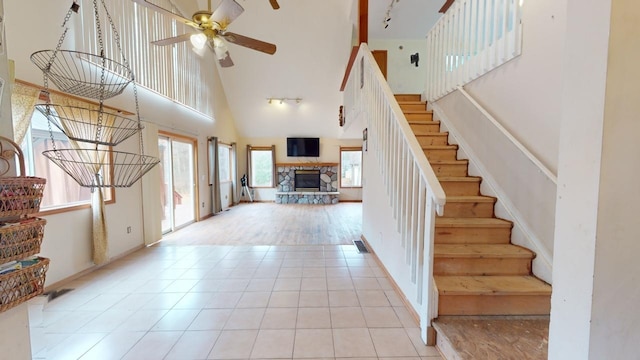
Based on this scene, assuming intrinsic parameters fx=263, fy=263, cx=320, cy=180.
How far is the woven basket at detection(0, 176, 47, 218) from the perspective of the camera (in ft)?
2.95

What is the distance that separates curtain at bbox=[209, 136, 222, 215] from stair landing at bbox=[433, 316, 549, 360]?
627cm

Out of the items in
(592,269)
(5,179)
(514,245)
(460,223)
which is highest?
(5,179)

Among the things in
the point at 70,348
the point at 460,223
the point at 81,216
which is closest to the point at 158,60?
the point at 81,216

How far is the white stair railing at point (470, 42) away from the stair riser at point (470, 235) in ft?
5.24

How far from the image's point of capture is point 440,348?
1782mm

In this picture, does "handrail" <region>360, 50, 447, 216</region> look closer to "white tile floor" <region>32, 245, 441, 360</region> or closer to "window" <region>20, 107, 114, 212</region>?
"white tile floor" <region>32, 245, 441, 360</region>

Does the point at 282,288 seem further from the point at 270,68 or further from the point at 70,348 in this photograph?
the point at 270,68

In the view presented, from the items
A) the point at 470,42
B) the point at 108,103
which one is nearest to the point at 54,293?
the point at 108,103

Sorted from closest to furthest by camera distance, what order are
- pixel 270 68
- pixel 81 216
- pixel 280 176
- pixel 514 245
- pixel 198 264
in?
pixel 514 245 → pixel 81 216 → pixel 198 264 → pixel 270 68 → pixel 280 176

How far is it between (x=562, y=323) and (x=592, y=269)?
0.71 ft

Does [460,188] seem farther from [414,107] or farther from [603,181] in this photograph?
[603,181]

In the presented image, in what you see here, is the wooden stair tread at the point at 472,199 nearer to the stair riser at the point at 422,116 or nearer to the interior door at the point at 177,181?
the stair riser at the point at 422,116

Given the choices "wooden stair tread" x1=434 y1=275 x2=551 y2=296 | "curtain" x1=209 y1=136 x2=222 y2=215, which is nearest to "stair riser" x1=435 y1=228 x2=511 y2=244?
"wooden stair tread" x1=434 y1=275 x2=551 y2=296

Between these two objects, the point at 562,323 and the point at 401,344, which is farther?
the point at 401,344
